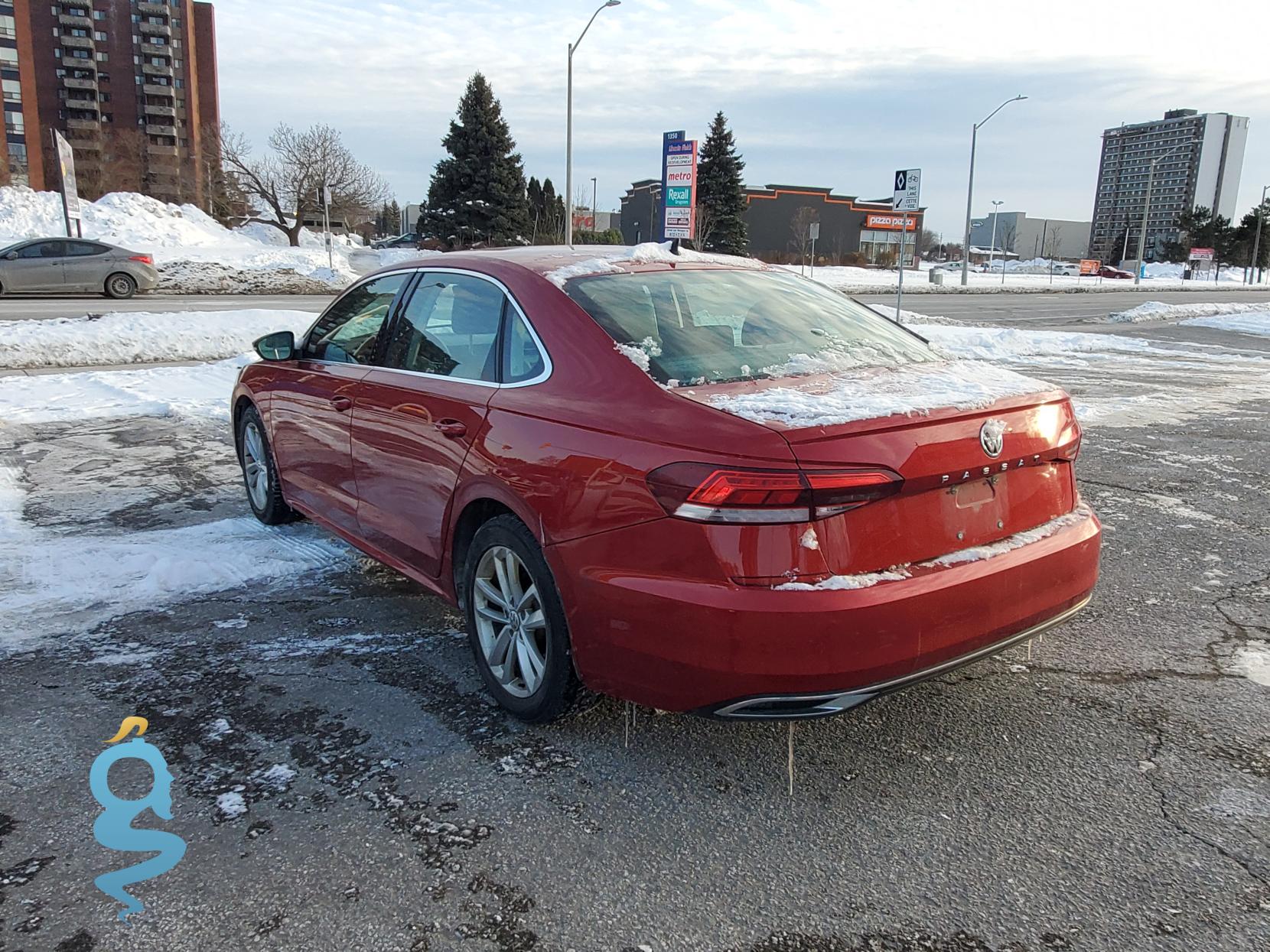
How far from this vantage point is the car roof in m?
3.58

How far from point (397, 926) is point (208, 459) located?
5736 mm

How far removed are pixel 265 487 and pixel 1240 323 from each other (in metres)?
25.4

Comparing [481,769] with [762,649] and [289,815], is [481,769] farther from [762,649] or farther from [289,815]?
[762,649]

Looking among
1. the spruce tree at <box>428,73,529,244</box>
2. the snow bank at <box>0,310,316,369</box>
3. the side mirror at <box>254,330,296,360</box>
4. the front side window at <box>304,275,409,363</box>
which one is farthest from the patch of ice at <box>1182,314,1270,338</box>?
the spruce tree at <box>428,73,529,244</box>

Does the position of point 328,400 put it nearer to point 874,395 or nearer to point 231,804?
point 231,804

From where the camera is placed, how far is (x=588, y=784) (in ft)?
9.33

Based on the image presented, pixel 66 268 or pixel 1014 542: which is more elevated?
pixel 66 268

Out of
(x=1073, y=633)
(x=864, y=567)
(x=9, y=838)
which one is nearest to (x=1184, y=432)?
(x=1073, y=633)

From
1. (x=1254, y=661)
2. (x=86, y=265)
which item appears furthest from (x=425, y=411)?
(x=86, y=265)

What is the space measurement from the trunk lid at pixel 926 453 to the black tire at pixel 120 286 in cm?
2364

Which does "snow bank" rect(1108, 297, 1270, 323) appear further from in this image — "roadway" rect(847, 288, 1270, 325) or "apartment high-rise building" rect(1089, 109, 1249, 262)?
"apartment high-rise building" rect(1089, 109, 1249, 262)

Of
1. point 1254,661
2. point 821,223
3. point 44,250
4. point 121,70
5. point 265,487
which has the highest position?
point 121,70

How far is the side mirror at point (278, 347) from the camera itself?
4.86m

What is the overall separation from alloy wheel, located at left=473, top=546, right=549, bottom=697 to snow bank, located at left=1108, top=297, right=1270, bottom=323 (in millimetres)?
25226
